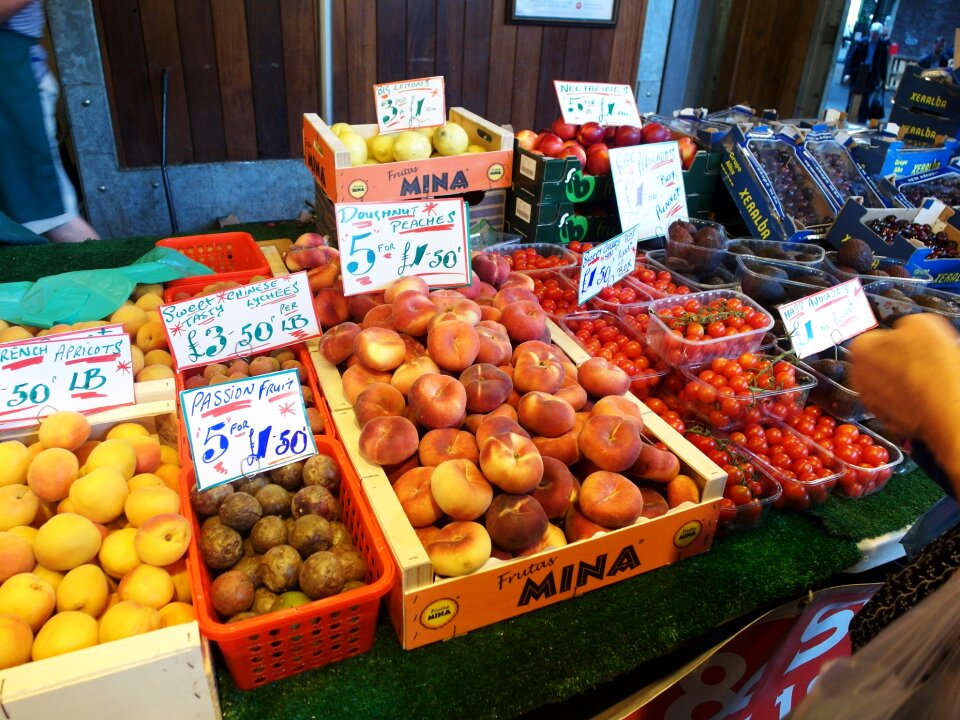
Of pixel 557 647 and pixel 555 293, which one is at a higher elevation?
pixel 555 293

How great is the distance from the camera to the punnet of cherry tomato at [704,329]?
1839 mm

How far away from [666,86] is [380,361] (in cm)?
539

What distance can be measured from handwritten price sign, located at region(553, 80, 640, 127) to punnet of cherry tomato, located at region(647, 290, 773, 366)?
106 cm

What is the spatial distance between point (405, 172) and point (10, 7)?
215 cm

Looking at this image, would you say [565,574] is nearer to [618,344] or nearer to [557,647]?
[557,647]

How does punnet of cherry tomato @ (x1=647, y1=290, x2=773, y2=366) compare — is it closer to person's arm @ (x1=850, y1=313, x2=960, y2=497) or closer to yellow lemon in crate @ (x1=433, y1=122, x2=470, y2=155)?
person's arm @ (x1=850, y1=313, x2=960, y2=497)

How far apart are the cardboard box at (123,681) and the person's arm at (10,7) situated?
3.18 metres

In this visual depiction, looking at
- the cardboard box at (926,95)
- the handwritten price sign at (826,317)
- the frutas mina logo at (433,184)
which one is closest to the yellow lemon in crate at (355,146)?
the frutas mina logo at (433,184)

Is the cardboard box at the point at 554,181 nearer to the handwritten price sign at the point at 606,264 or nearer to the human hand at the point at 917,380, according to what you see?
the handwritten price sign at the point at 606,264

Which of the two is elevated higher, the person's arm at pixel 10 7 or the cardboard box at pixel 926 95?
the person's arm at pixel 10 7

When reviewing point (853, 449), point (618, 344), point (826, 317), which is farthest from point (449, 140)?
point (853, 449)

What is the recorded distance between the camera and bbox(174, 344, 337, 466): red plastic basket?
4.51 ft

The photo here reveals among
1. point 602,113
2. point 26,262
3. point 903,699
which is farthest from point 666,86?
point 903,699

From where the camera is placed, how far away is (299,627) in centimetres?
109
